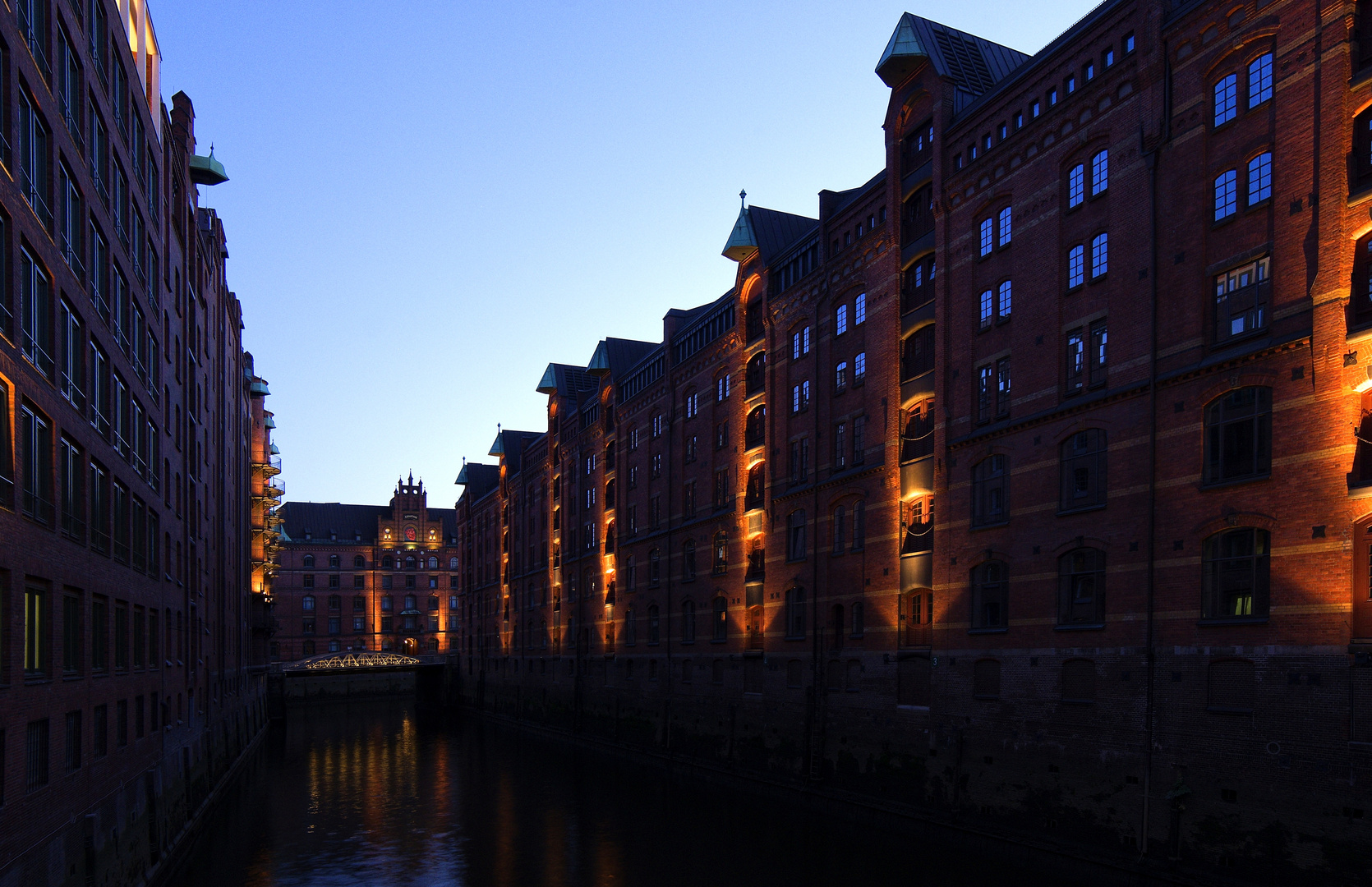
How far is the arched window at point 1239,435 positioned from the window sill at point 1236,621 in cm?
290

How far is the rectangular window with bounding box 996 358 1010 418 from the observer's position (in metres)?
31.2

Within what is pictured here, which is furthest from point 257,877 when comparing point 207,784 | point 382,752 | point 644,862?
point 382,752

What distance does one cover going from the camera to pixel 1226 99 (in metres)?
24.7

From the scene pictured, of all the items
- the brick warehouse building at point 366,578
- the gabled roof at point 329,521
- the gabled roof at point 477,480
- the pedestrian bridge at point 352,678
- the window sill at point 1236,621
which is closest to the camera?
the window sill at point 1236,621

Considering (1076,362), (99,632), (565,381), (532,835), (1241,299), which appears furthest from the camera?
(565,381)

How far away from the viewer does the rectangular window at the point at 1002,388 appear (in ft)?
102

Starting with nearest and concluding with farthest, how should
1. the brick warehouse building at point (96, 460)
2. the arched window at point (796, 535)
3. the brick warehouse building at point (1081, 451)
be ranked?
the brick warehouse building at point (96, 460)
the brick warehouse building at point (1081, 451)
the arched window at point (796, 535)

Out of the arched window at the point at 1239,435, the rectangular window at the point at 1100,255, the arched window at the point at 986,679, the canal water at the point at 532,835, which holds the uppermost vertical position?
the rectangular window at the point at 1100,255

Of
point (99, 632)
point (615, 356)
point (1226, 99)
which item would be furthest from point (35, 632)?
point (615, 356)

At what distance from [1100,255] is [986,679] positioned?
1202 centimetres

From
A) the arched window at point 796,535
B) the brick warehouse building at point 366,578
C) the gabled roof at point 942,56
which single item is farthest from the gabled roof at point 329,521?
the gabled roof at point 942,56

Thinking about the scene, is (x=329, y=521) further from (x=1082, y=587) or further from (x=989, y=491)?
(x=1082, y=587)

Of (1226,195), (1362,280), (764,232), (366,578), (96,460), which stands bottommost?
(366,578)

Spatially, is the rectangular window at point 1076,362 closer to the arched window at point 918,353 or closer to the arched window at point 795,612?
the arched window at point 918,353
